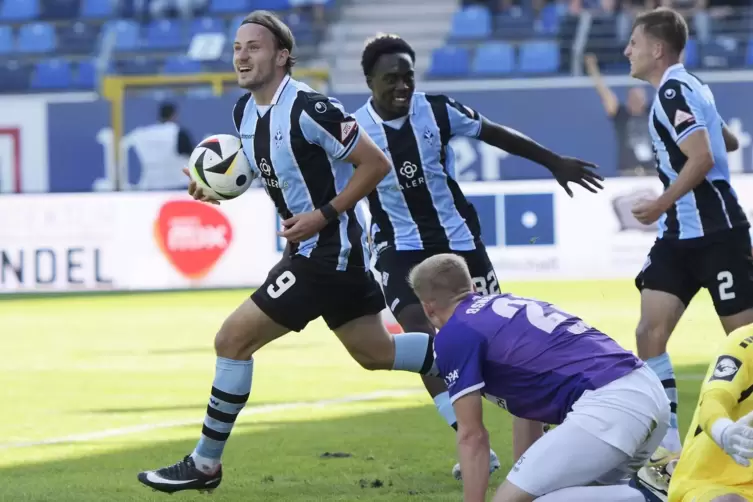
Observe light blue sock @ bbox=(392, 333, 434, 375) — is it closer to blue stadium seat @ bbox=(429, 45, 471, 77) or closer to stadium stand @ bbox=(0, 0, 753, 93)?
stadium stand @ bbox=(0, 0, 753, 93)

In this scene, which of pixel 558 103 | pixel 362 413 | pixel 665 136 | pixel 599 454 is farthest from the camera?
pixel 558 103

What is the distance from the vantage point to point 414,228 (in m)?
7.17

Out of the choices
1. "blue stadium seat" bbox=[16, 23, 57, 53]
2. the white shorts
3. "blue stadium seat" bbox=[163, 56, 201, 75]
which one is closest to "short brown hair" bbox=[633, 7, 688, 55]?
the white shorts

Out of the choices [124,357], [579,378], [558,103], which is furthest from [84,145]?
[579,378]

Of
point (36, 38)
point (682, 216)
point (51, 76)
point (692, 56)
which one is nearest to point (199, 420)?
point (682, 216)

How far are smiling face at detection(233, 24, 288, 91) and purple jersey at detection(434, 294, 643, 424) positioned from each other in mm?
1806

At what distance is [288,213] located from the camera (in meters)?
6.39

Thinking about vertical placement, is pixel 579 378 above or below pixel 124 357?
above

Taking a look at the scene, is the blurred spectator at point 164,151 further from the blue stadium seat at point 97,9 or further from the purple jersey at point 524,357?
the purple jersey at point 524,357

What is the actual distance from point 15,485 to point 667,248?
3.36m

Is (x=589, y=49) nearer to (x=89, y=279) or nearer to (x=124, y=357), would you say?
(x=89, y=279)

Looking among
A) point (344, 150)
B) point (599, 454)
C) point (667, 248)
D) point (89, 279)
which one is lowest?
point (89, 279)

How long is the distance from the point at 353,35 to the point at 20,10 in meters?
6.94

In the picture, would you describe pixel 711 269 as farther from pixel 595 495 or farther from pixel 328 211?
pixel 595 495
